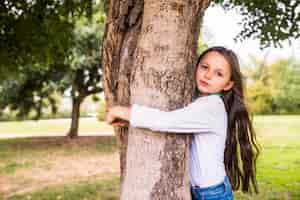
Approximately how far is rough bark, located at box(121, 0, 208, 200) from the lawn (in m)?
5.31

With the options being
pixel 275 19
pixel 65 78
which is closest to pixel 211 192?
pixel 275 19

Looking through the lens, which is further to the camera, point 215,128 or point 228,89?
point 228,89

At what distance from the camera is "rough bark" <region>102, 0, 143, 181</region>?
226cm

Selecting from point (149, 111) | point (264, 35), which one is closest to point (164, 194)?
point (149, 111)

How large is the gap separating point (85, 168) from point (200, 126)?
9184 mm

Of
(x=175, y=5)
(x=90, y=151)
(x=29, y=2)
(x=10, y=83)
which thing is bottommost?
(x=90, y=151)

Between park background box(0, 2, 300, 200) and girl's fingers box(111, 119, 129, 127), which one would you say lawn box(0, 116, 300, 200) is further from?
girl's fingers box(111, 119, 129, 127)

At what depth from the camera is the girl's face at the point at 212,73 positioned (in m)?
2.19

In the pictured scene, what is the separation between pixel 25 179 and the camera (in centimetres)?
934

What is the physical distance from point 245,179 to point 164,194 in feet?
2.57

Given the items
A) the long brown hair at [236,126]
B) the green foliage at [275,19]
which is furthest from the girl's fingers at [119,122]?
the green foliage at [275,19]

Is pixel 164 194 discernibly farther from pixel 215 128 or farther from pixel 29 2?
pixel 29 2

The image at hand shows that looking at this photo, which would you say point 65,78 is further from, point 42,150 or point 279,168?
point 279,168

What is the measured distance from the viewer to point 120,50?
234 centimetres
